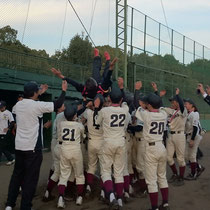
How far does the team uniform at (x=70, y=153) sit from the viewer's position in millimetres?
5473

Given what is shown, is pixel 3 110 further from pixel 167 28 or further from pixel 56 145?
pixel 167 28

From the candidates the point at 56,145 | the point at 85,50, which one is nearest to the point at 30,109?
the point at 56,145

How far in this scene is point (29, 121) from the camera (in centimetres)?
469

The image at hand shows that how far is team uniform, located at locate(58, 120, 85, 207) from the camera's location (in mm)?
5473

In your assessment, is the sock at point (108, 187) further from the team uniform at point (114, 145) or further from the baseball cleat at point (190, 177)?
the baseball cleat at point (190, 177)

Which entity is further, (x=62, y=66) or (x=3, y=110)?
(x=62, y=66)

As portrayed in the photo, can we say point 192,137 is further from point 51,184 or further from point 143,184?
point 51,184

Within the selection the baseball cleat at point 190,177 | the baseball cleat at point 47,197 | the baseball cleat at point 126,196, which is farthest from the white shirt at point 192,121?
the baseball cleat at point 47,197

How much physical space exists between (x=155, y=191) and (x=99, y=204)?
48.4 inches

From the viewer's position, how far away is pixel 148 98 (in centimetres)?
529

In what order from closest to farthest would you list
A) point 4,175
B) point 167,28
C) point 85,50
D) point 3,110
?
1. point 4,175
2. point 3,110
3. point 167,28
4. point 85,50

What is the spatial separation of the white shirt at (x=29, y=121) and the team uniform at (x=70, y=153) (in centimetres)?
86

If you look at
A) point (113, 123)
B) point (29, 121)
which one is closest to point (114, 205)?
point (113, 123)

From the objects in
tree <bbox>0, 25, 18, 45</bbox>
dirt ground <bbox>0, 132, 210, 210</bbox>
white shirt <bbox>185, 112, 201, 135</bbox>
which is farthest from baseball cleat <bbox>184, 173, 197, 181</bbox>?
tree <bbox>0, 25, 18, 45</bbox>
